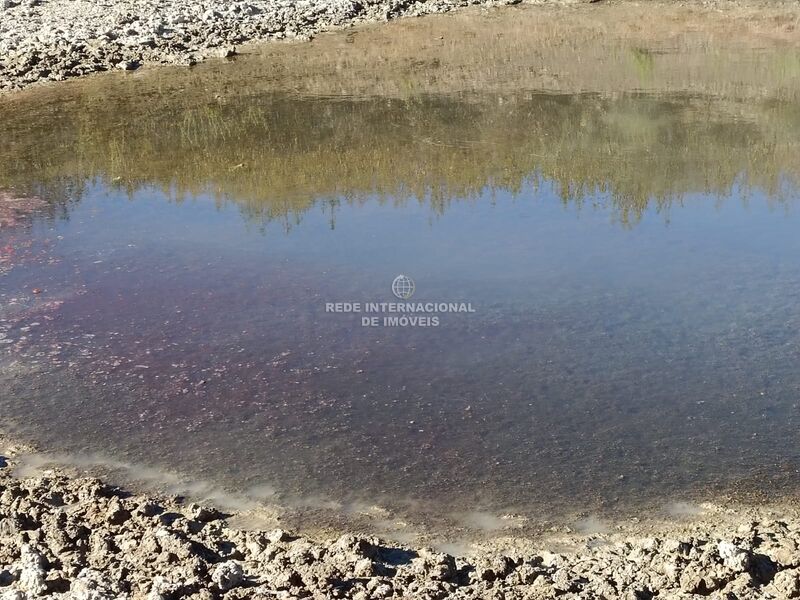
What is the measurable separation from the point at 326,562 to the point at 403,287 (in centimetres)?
352

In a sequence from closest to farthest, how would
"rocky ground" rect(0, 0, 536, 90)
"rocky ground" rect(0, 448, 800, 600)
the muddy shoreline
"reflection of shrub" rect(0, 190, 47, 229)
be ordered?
"rocky ground" rect(0, 448, 800, 600), "reflection of shrub" rect(0, 190, 47, 229), "rocky ground" rect(0, 0, 536, 90), the muddy shoreline

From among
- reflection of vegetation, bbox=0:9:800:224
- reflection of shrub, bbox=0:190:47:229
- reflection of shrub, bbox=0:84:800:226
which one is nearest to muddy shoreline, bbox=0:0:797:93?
reflection of vegetation, bbox=0:9:800:224

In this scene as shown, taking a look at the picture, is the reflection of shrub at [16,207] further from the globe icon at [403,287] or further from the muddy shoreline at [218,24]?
the muddy shoreline at [218,24]

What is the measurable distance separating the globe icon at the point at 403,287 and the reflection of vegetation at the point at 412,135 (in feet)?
5.61

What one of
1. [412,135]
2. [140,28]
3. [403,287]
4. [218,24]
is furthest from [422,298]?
[218,24]

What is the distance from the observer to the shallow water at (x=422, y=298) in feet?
18.0

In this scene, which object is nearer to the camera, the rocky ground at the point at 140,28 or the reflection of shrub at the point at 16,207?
the reflection of shrub at the point at 16,207

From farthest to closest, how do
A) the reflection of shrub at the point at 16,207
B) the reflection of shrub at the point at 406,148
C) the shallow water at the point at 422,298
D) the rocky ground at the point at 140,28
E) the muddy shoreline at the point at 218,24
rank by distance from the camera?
the muddy shoreline at the point at 218,24, the rocky ground at the point at 140,28, the reflection of shrub at the point at 406,148, the reflection of shrub at the point at 16,207, the shallow water at the point at 422,298

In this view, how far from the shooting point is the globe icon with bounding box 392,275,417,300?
295 inches

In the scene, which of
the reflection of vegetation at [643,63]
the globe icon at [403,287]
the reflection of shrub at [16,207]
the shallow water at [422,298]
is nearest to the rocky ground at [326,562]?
the shallow water at [422,298]

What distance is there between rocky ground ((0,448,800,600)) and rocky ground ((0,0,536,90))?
10.8m

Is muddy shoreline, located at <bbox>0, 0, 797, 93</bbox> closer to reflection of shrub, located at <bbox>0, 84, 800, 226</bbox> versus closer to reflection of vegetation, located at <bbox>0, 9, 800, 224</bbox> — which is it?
reflection of vegetation, located at <bbox>0, 9, 800, 224</bbox>

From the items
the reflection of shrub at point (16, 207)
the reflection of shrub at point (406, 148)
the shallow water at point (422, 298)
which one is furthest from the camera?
the reflection of shrub at point (406, 148)

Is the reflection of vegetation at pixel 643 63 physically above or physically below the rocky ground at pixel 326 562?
above
